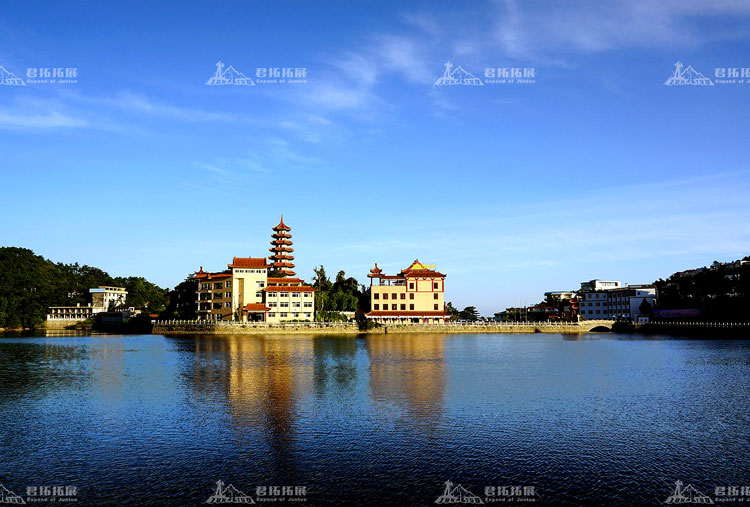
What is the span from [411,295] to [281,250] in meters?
31.4

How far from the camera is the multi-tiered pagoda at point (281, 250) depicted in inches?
4665

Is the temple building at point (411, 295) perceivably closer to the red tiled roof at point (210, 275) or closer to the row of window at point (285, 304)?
the row of window at point (285, 304)

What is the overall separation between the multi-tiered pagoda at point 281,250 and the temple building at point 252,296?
5294 millimetres

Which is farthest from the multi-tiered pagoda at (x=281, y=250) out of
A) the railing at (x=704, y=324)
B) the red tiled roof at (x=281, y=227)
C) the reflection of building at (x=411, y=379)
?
the railing at (x=704, y=324)

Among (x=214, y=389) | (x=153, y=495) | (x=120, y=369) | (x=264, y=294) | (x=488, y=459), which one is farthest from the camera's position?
(x=264, y=294)

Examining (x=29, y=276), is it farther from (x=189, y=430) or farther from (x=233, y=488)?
(x=233, y=488)

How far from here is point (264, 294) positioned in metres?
110

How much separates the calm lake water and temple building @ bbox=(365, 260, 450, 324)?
6889 centimetres

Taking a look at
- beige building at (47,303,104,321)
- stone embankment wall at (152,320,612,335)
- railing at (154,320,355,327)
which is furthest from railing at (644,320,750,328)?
beige building at (47,303,104,321)

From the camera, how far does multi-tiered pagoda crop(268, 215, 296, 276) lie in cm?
11850

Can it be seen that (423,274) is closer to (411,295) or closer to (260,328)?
(411,295)

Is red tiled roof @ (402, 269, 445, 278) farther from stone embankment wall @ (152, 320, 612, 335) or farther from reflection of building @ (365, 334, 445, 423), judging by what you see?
reflection of building @ (365, 334, 445, 423)

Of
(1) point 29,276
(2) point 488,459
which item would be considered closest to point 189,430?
(2) point 488,459

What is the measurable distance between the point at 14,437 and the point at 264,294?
86.2 metres
